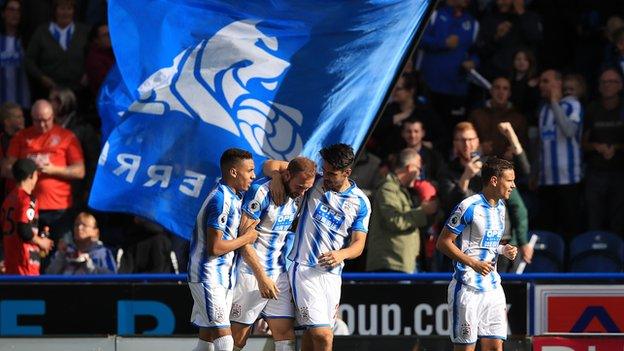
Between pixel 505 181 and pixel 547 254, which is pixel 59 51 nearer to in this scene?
pixel 547 254

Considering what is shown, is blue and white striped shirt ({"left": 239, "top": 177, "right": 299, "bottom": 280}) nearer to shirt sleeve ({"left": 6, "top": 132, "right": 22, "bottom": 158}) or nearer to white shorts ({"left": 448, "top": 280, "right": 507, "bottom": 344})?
white shorts ({"left": 448, "top": 280, "right": 507, "bottom": 344})

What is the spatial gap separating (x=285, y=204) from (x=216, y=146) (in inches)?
53.5

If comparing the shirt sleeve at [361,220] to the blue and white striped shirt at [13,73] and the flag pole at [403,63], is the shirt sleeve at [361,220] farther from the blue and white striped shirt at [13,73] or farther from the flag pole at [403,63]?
the blue and white striped shirt at [13,73]

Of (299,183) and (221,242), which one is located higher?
(299,183)

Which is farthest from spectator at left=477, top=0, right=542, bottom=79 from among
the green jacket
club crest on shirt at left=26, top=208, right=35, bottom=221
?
club crest on shirt at left=26, top=208, right=35, bottom=221

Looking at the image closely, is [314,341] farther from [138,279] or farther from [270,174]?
[138,279]

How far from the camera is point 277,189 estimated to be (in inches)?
429

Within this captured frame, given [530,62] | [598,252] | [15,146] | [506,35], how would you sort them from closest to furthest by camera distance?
1. [598,252]
2. [15,146]
3. [530,62]
4. [506,35]

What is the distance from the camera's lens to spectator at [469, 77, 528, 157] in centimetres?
1437

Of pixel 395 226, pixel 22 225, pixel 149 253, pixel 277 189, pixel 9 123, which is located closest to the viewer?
pixel 277 189

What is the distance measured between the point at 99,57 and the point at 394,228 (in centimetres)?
446

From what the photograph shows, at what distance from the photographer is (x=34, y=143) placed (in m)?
14.7

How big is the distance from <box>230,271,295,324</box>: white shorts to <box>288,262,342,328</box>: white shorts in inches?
3.1

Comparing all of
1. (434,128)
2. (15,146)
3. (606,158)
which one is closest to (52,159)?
(15,146)
